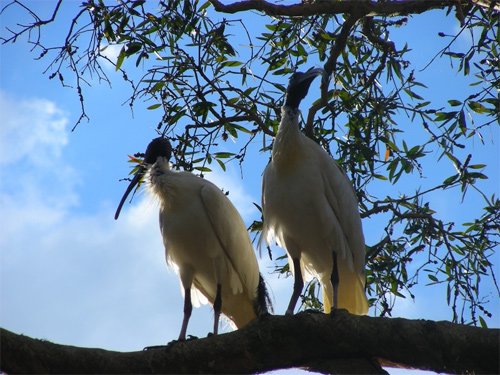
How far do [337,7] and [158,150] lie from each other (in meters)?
1.98

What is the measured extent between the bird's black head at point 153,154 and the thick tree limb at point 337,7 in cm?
128

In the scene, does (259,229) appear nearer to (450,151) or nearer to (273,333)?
(450,151)

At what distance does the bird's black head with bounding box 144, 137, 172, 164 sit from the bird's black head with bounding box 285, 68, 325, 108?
4.08 ft

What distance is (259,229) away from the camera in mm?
7230

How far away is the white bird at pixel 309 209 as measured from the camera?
625 cm

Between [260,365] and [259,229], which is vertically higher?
[259,229]

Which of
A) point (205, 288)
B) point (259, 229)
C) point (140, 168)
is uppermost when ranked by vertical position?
point (140, 168)

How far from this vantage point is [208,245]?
6.60m

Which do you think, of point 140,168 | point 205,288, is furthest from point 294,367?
point 140,168

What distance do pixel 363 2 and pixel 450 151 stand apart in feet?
4.57

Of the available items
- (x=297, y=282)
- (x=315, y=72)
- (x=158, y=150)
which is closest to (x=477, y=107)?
(x=315, y=72)

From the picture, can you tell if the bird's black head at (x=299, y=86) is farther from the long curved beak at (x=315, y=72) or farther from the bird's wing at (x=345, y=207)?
the bird's wing at (x=345, y=207)

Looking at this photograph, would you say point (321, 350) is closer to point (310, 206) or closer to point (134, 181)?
point (310, 206)

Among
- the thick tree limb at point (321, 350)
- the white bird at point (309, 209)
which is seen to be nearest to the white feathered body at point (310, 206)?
the white bird at point (309, 209)
